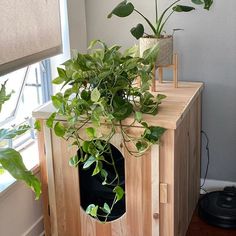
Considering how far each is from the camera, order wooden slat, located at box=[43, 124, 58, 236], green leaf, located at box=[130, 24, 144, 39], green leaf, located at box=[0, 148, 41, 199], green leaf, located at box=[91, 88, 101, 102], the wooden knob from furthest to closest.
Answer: green leaf, located at box=[130, 24, 144, 39]
wooden slat, located at box=[43, 124, 58, 236]
the wooden knob
green leaf, located at box=[91, 88, 101, 102]
green leaf, located at box=[0, 148, 41, 199]

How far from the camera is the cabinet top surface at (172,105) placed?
1.82 m

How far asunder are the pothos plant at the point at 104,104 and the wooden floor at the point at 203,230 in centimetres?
69

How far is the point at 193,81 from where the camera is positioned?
2592 millimetres

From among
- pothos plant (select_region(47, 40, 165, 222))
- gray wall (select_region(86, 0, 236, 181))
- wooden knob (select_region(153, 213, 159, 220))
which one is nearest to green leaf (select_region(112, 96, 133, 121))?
pothos plant (select_region(47, 40, 165, 222))

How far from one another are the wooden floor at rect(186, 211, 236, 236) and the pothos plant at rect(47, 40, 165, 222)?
69 cm

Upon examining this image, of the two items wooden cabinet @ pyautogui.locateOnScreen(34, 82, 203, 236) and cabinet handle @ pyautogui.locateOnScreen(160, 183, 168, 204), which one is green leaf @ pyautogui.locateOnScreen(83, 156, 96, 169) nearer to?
wooden cabinet @ pyautogui.locateOnScreen(34, 82, 203, 236)

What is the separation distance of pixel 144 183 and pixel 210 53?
0.97 m

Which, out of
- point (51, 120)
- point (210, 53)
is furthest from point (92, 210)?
point (210, 53)

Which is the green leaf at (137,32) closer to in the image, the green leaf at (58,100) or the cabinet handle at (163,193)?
the green leaf at (58,100)

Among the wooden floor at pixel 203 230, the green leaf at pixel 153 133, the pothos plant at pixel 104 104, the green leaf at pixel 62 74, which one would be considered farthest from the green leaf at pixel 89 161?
the wooden floor at pixel 203 230

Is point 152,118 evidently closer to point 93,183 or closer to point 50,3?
point 93,183

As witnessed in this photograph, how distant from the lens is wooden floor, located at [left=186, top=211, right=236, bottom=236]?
2369 mm

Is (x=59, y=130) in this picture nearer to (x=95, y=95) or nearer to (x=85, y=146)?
(x=85, y=146)

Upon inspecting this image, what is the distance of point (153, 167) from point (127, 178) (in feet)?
0.45
